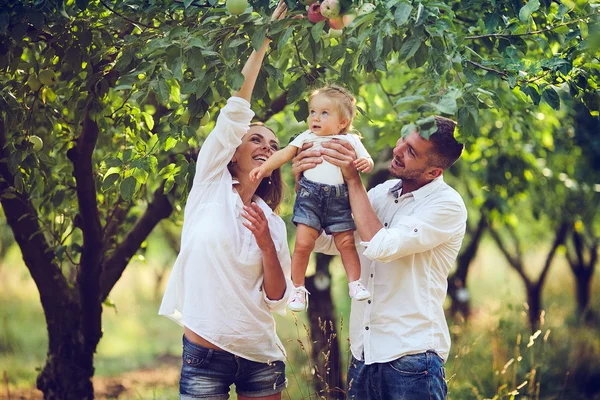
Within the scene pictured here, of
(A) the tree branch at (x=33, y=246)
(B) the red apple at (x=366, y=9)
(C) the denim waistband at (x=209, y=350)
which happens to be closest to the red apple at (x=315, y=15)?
(B) the red apple at (x=366, y=9)

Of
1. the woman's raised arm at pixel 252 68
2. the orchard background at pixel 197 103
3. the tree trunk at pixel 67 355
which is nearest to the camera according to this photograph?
the orchard background at pixel 197 103

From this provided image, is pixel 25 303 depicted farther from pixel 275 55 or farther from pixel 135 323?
pixel 275 55

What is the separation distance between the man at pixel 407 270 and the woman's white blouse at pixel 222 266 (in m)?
0.32

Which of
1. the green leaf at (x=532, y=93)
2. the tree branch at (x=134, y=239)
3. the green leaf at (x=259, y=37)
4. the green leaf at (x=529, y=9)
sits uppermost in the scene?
the green leaf at (x=259, y=37)

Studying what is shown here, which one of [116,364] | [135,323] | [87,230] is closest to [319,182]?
[87,230]

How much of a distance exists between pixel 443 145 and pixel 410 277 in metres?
0.55

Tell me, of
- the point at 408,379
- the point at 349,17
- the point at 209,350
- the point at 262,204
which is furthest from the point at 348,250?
the point at 349,17

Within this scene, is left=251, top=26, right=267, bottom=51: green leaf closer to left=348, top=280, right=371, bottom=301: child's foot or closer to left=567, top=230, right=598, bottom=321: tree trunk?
left=348, top=280, right=371, bottom=301: child's foot

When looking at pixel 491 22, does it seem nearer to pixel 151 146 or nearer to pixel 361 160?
pixel 361 160

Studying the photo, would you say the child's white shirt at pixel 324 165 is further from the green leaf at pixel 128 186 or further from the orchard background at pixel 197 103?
the green leaf at pixel 128 186

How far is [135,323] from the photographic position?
45.1 ft

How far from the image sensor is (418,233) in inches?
111

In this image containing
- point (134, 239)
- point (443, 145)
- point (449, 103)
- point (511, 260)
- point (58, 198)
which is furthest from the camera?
point (511, 260)

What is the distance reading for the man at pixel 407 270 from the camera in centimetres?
285
